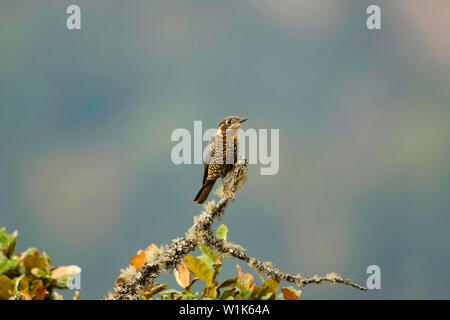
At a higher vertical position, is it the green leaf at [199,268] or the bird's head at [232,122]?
the bird's head at [232,122]

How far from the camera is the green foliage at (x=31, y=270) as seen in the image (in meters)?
2.41

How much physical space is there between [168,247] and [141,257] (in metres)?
0.17

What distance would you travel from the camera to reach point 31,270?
2.53 m

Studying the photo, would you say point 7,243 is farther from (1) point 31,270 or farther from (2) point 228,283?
(2) point 228,283

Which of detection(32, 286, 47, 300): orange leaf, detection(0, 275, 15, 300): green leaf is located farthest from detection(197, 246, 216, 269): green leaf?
detection(0, 275, 15, 300): green leaf

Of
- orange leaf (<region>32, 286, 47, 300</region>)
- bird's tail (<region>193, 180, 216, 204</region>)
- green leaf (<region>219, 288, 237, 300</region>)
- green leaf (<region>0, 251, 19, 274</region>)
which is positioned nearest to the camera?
green leaf (<region>219, 288, 237, 300</region>)

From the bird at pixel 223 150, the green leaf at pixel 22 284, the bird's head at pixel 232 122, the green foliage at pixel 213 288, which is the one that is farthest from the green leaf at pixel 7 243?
the bird's head at pixel 232 122

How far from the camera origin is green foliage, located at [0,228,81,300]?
2408mm

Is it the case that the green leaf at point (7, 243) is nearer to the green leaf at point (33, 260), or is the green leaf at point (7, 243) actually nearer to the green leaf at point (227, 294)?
the green leaf at point (33, 260)

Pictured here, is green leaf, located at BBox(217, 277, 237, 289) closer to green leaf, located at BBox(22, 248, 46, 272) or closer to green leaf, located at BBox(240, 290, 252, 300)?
green leaf, located at BBox(240, 290, 252, 300)
